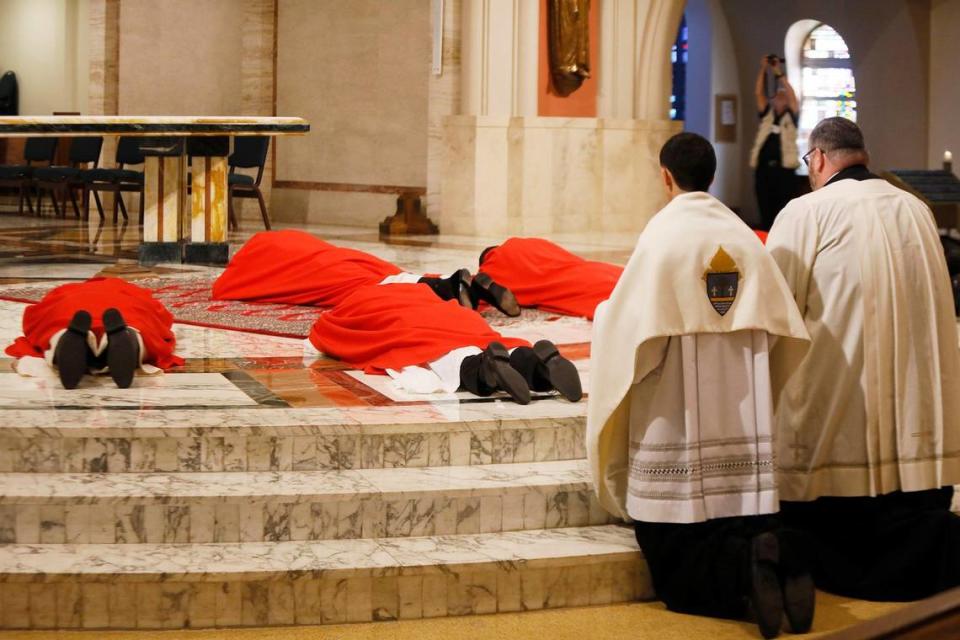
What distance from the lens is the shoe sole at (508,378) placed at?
457 centimetres

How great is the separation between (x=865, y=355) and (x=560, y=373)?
1.09 meters

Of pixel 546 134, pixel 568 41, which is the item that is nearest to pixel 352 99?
pixel 546 134

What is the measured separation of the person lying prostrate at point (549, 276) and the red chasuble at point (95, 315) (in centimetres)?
223

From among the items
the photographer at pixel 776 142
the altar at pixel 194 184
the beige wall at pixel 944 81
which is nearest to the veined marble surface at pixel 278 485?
the altar at pixel 194 184

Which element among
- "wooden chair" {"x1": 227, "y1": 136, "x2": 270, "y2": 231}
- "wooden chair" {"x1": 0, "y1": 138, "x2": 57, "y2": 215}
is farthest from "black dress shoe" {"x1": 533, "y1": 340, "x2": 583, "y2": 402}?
"wooden chair" {"x1": 0, "y1": 138, "x2": 57, "y2": 215}

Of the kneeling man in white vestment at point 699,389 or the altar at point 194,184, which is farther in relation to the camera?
the altar at point 194,184

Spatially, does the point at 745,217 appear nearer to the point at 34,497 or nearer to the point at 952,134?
Answer: the point at 952,134

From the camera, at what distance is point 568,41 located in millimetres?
12352

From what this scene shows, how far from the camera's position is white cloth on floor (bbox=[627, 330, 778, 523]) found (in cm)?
370

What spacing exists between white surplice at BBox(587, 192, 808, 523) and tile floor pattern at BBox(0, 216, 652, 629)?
1.24ft

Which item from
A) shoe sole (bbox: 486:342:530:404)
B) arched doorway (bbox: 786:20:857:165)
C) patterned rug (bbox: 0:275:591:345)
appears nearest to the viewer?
shoe sole (bbox: 486:342:530:404)

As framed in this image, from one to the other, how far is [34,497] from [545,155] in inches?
356

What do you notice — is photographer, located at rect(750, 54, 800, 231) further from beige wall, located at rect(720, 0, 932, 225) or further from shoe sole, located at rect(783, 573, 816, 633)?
shoe sole, located at rect(783, 573, 816, 633)

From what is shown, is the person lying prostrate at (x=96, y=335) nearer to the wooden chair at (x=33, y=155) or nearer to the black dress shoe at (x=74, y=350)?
the black dress shoe at (x=74, y=350)
